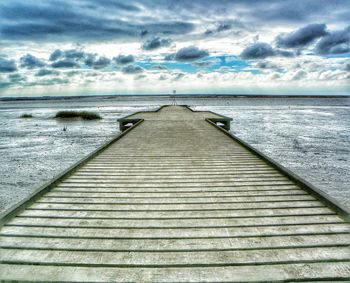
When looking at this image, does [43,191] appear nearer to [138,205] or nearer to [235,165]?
[138,205]

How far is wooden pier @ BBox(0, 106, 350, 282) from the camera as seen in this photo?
289cm

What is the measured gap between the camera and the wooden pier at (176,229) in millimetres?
2889

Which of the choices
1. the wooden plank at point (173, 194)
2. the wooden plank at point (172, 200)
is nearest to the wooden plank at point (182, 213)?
the wooden plank at point (172, 200)

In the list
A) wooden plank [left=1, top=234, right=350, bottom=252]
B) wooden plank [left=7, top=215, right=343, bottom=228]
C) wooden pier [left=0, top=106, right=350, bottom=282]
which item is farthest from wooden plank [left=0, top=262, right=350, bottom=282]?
wooden plank [left=7, top=215, right=343, bottom=228]

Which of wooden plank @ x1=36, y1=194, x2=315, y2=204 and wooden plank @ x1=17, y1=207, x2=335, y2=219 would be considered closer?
wooden plank @ x1=17, y1=207, x2=335, y2=219

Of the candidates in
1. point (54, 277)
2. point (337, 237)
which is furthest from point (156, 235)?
point (337, 237)

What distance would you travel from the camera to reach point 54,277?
280cm

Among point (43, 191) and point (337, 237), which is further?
point (43, 191)

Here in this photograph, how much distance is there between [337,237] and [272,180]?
7.28 feet

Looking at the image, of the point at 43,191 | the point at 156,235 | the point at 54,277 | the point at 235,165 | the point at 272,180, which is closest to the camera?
the point at 54,277

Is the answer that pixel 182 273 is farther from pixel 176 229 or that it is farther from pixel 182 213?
pixel 182 213

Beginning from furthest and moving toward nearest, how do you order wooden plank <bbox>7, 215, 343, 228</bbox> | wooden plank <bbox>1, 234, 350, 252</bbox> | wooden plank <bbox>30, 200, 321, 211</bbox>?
wooden plank <bbox>30, 200, 321, 211</bbox> < wooden plank <bbox>7, 215, 343, 228</bbox> < wooden plank <bbox>1, 234, 350, 252</bbox>

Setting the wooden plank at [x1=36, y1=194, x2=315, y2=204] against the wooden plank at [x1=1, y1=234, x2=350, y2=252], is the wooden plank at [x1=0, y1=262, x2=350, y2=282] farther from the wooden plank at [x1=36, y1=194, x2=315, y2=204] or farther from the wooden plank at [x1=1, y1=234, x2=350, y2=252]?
the wooden plank at [x1=36, y1=194, x2=315, y2=204]

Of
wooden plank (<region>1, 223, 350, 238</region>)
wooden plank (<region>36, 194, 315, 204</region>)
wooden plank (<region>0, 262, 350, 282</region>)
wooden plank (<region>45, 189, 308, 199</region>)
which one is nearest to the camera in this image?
wooden plank (<region>0, 262, 350, 282</region>)
